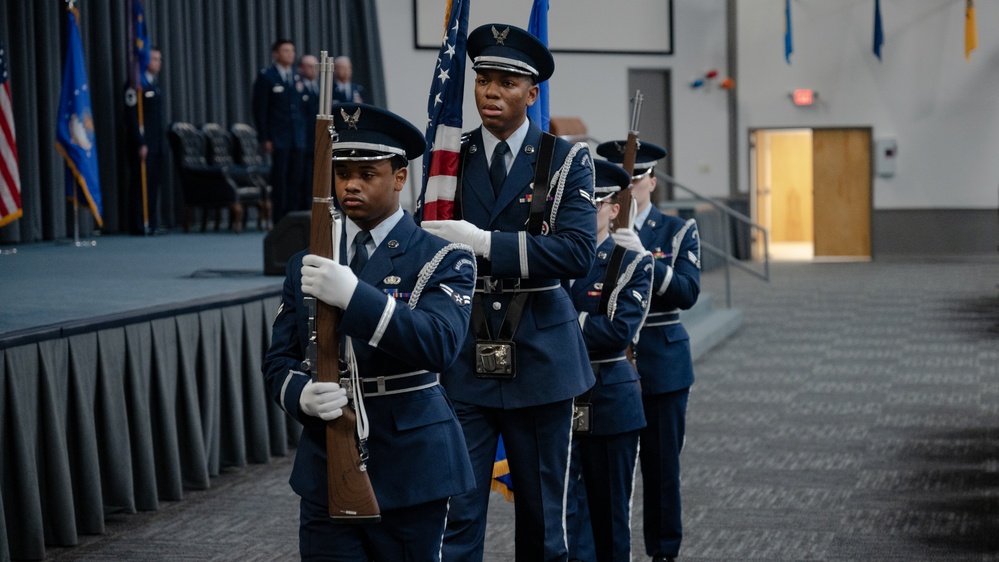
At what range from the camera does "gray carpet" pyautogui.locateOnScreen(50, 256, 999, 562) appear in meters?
4.42

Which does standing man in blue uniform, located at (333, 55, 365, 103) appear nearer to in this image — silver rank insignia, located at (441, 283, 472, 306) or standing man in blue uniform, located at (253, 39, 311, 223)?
standing man in blue uniform, located at (253, 39, 311, 223)

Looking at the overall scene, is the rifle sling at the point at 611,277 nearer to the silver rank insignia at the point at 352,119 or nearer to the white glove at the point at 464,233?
the white glove at the point at 464,233

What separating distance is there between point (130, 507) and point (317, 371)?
112 inches

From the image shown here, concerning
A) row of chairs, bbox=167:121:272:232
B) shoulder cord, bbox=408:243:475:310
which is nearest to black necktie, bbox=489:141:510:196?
shoulder cord, bbox=408:243:475:310

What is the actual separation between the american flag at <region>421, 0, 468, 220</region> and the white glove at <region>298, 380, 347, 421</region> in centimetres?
96

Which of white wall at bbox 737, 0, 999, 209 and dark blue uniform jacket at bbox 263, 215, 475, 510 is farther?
white wall at bbox 737, 0, 999, 209

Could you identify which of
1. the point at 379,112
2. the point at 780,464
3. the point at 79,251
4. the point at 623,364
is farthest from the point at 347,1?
the point at 379,112

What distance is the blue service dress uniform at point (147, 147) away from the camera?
38.0 ft

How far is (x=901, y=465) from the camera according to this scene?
5.62 meters

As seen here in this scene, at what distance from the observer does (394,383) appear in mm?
A: 2344

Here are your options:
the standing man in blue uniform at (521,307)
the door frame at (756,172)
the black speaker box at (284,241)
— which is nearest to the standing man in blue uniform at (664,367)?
the standing man in blue uniform at (521,307)

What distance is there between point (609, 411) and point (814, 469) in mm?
2363

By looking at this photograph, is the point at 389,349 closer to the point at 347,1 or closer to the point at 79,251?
the point at 79,251

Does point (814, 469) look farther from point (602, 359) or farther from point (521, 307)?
point (521, 307)
